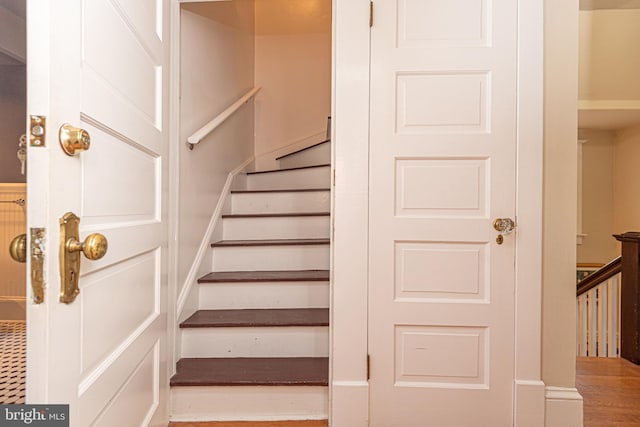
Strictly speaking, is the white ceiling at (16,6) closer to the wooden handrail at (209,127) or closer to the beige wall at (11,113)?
the beige wall at (11,113)

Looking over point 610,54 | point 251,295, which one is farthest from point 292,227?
point 610,54

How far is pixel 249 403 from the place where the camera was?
1617 millimetres

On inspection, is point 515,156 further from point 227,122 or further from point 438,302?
point 227,122

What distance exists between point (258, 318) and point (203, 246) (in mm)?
592

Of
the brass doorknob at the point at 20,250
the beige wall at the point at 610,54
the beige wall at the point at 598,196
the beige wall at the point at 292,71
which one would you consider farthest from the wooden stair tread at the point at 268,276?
the beige wall at the point at 598,196

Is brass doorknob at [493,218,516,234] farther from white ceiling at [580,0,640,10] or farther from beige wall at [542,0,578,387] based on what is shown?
white ceiling at [580,0,640,10]

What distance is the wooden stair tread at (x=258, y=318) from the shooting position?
5.77 ft

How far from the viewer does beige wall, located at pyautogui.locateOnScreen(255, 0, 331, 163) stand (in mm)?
3693

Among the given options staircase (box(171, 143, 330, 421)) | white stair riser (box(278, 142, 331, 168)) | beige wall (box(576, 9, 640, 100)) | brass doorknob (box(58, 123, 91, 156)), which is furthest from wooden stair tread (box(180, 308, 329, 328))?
beige wall (box(576, 9, 640, 100))

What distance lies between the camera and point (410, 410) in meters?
1.55

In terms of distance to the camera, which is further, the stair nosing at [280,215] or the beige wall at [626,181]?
the beige wall at [626,181]

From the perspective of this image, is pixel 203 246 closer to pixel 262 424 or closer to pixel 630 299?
pixel 262 424

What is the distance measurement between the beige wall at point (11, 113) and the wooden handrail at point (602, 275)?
3503 mm

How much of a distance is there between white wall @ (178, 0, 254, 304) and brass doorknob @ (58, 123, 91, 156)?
0.93 meters
